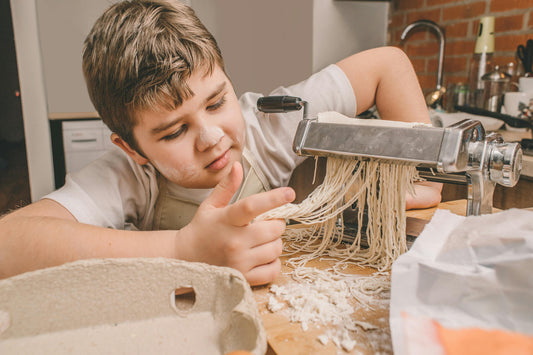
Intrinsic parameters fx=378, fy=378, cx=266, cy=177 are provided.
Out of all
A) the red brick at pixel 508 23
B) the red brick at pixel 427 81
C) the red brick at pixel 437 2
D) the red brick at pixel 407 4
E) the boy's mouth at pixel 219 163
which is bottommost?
the boy's mouth at pixel 219 163

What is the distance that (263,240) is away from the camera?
51 centimetres

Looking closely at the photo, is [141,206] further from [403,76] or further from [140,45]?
[403,76]

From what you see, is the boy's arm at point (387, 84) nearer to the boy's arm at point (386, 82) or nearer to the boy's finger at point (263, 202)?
the boy's arm at point (386, 82)

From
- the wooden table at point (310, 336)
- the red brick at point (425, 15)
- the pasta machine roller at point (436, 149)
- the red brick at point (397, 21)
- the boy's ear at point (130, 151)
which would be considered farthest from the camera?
the red brick at point (397, 21)

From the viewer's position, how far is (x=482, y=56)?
178 centimetres

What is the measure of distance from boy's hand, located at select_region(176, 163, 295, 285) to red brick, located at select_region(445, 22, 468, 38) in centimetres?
195

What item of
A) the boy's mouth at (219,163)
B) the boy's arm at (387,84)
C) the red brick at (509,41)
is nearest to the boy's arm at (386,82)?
the boy's arm at (387,84)

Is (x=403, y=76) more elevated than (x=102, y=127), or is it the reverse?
(x=403, y=76)

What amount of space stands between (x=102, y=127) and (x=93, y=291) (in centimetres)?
189

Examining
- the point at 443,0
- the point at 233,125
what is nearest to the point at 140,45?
the point at 233,125

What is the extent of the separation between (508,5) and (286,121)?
4.94ft

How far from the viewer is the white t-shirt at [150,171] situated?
0.72m

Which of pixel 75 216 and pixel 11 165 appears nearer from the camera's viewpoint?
pixel 75 216

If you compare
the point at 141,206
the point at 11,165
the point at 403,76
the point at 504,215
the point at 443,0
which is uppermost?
the point at 443,0
